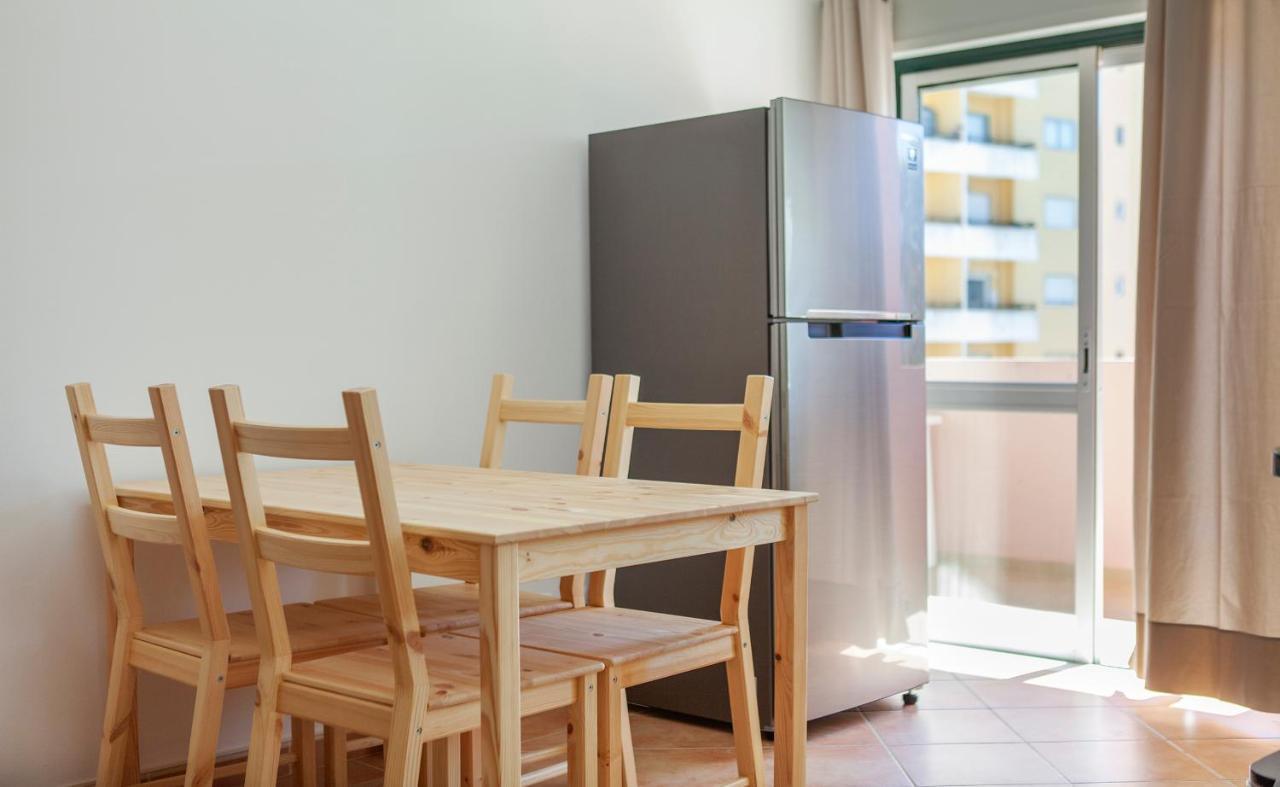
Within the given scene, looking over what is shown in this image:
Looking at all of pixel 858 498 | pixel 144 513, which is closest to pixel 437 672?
pixel 144 513

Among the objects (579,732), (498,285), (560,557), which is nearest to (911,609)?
(498,285)

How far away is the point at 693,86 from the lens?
4.08 m

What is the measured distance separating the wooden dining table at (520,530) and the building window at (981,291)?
7.01 ft

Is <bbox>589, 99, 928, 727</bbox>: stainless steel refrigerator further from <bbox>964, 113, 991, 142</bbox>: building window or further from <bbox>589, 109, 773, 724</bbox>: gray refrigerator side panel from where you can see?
<bbox>964, 113, 991, 142</bbox>: building window

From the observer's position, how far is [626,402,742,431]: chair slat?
8.59 ft

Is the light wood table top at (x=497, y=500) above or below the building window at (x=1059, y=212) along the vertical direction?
below

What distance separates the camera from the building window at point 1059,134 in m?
4.11

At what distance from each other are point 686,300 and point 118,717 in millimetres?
1729

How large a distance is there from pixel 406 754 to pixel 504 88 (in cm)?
216

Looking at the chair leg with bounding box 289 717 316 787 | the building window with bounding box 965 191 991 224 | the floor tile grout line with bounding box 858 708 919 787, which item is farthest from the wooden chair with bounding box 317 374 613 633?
the building window with bounding box 965 191 991 224

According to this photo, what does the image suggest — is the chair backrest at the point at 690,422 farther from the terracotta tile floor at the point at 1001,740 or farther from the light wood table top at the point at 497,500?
the terracotta tile floor at the point at 1001,740

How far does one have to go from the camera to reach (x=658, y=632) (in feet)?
7.89

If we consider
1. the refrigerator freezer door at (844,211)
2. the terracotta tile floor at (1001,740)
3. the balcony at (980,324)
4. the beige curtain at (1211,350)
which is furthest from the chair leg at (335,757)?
the balcony at (980,324)

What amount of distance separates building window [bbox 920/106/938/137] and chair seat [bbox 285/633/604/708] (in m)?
2.83
